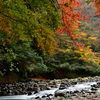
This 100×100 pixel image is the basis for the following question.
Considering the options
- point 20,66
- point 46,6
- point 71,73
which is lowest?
point 71,73

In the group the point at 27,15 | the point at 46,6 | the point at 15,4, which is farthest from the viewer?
the point at 46,6

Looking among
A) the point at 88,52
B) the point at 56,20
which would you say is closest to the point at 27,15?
the point at 56,20

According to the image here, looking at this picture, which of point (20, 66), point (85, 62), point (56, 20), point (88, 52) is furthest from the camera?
point (85, 62)

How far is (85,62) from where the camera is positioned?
13.0m

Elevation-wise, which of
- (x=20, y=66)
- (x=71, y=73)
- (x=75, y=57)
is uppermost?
(x=75, y=57)

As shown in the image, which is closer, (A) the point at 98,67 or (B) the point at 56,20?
(B) the point at 56,20

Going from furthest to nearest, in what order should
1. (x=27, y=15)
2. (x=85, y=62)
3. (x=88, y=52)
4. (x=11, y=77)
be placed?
(x=85, y=62)
(x=88, y=52)
(x=11, y=77)
(x=27, y=15)

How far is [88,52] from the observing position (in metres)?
11.4

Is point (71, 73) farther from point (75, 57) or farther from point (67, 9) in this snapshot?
point (67, 9)

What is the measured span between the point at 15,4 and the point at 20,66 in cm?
653

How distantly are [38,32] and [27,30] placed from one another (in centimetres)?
30

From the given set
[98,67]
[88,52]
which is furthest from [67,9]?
[98,67]

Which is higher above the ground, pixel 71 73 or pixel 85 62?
pixel 85 62

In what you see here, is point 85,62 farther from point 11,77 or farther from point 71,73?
point 11,77
